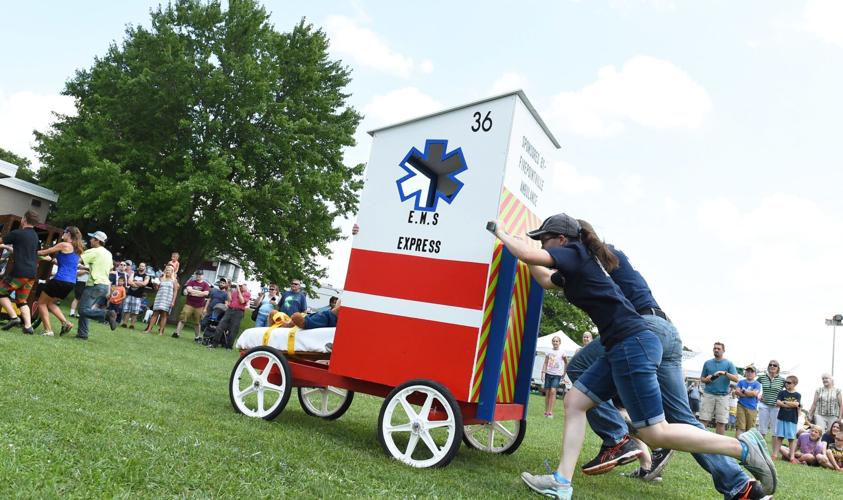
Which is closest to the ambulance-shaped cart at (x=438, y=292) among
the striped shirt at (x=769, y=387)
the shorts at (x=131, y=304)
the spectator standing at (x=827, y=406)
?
the striped shirt at (x=769, y=387)

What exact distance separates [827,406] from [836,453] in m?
1.29

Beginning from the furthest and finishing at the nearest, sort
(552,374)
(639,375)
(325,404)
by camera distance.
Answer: (552,374) < (325,404) < (639,375)

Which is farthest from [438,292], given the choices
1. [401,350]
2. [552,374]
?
[552,374]

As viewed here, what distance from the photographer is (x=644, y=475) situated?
5637 mm

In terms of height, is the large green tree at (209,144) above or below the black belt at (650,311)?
above

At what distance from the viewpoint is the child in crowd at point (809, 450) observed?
1211 cm

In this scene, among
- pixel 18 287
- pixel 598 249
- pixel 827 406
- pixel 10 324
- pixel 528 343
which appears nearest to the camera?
pixel 598 249

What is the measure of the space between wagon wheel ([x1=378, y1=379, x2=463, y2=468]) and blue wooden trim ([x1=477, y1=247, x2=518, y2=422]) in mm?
287

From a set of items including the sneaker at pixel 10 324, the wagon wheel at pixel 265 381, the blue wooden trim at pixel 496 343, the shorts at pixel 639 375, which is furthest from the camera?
the sneaker at pixel 10 324

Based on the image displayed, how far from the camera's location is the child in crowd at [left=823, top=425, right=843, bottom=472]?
11844mm

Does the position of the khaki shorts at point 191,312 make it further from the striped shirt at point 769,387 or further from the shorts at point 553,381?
the striped shirt at point 769,387

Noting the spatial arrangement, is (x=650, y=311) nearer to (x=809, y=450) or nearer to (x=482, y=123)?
(x=482, y=123)

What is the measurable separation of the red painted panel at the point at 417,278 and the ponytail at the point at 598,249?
0.82m

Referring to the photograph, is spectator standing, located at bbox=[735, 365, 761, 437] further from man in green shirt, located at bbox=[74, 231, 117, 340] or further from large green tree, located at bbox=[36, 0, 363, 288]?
large green tree, located at bbox=[36, 0, 363, 288]
